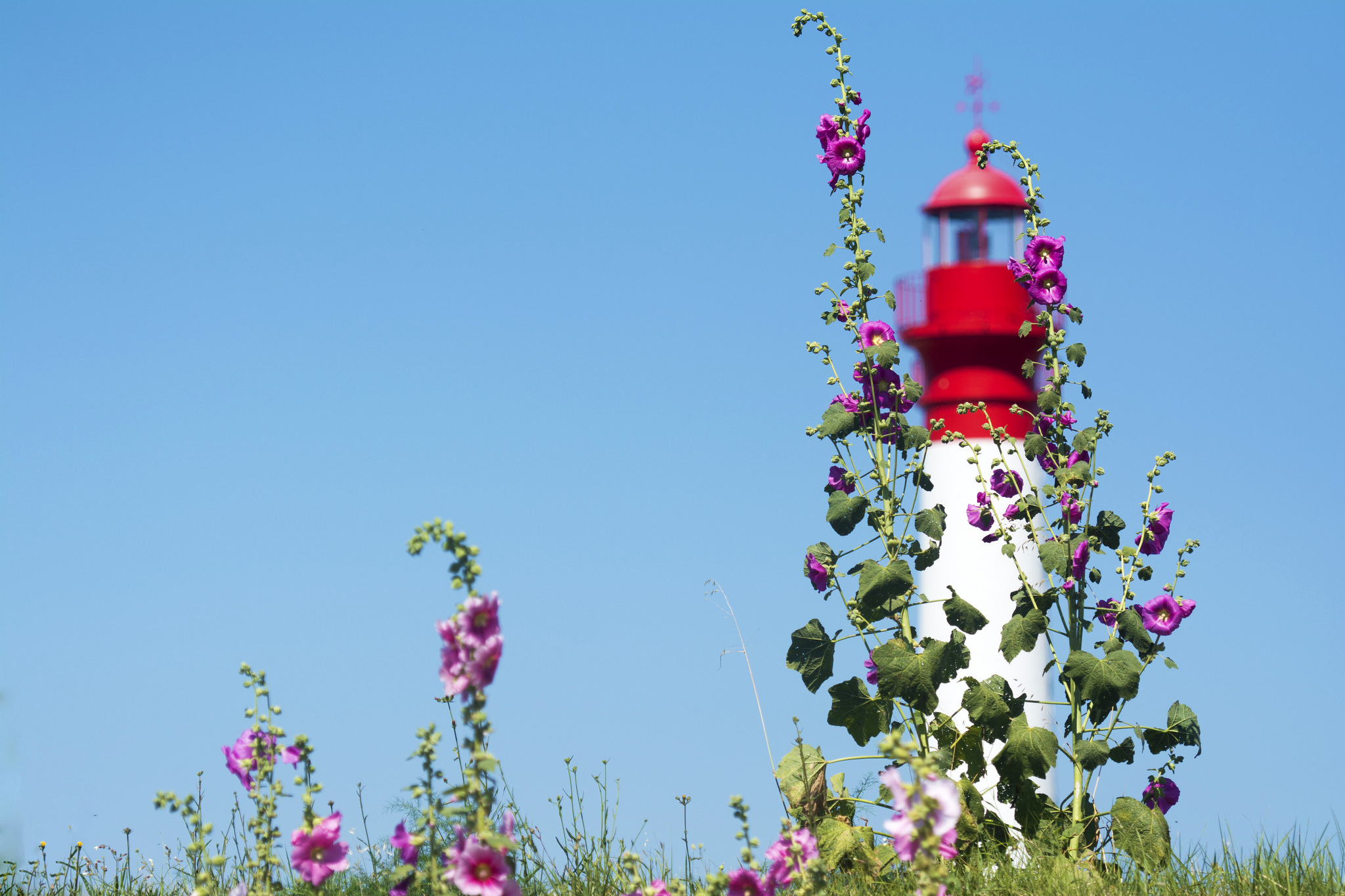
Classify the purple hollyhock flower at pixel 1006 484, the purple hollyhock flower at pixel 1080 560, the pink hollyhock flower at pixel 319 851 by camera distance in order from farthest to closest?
the purple hollyhock flower at pixel 1006 484, the purple hollyhock flower at pixel 1080 560, the pink hollyhock flower at pixel 319 851

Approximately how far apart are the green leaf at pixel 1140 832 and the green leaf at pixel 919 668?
76 centimetres

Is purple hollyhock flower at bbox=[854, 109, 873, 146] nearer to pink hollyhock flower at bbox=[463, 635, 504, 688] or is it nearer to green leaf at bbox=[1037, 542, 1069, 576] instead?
green leaf at bbox=[1037, 542, 1069, 576]

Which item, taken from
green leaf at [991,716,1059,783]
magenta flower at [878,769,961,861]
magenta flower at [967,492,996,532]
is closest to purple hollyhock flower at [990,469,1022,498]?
magenta flower at [967,492,996,532]

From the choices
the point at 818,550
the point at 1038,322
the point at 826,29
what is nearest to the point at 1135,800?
the point at 818,550

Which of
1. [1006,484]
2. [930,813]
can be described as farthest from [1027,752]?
[930,813]

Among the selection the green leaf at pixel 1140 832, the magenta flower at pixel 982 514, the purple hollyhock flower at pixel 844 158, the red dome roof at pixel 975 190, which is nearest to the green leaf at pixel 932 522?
the magenta flower at pixel 982 514

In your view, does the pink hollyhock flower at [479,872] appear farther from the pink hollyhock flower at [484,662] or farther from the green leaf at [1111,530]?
the green leaf at [1111,530]

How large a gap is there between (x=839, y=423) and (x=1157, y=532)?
47.3 inches

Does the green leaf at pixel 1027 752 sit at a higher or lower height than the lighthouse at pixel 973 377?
lower

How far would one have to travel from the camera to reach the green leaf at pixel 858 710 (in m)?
4.57

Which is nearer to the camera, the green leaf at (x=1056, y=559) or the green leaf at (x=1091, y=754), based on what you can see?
the green leaf at (x=1091, y=754)

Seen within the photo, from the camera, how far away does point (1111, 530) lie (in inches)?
185

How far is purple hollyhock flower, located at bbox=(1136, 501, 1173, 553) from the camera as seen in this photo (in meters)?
4.67

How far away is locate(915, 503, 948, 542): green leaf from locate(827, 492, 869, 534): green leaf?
192mm
